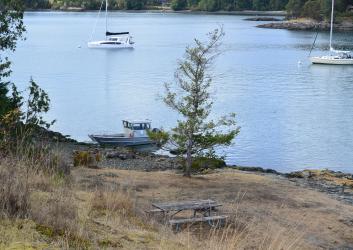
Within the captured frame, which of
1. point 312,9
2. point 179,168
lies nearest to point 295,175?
point 179,168

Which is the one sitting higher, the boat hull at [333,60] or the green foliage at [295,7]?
the green foliage at [295,7]

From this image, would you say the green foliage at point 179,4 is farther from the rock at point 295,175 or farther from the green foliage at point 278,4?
the rock at point 295,175

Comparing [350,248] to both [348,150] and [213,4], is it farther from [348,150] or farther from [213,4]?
[213,4]

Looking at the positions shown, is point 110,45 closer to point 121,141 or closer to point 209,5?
point 121,141

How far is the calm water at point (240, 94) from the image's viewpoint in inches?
1187

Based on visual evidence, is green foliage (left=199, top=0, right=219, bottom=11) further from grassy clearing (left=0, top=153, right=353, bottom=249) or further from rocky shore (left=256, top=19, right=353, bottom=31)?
grassy clearing (left=0, top=153, right=353, bottom=249)

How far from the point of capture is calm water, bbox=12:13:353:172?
30141 mm

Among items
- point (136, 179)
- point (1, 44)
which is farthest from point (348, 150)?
point (1, 44)

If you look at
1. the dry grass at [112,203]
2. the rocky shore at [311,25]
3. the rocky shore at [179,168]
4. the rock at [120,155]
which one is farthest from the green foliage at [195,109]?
the rocky shore at [311,25]

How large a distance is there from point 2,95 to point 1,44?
1.78 m

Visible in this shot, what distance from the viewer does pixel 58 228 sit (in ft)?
16.1

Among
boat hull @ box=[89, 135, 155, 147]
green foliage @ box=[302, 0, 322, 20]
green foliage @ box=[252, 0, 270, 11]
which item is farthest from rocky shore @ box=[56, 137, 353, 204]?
green foliage @ box=[252, 0, 270, 11]

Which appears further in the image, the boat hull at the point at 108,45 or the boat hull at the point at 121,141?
the boat hull at the point at 108,45

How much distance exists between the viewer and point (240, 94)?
46094 millimetres
